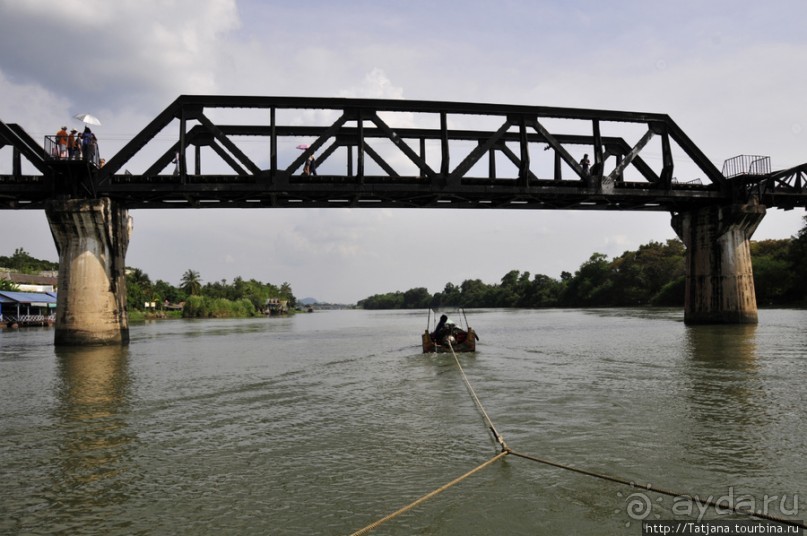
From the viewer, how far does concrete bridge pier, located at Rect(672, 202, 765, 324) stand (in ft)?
117

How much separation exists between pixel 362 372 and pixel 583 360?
8.51m

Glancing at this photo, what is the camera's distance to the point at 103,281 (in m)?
28.0

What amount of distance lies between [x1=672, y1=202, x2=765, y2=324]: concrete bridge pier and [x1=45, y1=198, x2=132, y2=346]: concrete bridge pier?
1445 inches

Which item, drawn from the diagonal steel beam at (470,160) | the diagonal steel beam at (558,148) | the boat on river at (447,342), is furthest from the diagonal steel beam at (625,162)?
the boat on river at (447,342)

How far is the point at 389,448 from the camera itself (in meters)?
8.70

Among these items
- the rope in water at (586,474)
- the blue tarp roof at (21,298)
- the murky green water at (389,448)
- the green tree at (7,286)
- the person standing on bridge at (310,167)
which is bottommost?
the murky green water at (389,448)

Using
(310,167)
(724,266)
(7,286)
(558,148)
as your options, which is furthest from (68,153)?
(7,286)

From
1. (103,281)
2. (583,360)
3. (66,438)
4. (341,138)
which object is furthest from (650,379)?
(103,281)

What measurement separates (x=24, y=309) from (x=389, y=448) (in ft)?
281

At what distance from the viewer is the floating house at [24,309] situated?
218 feet

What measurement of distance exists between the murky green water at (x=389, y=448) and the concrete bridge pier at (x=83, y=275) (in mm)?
9988

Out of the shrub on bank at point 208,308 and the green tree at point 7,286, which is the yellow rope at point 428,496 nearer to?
the green tree at point 7,286

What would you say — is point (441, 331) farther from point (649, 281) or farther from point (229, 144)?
point (649, 281)

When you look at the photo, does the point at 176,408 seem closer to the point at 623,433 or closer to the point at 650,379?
the point at 623,433
